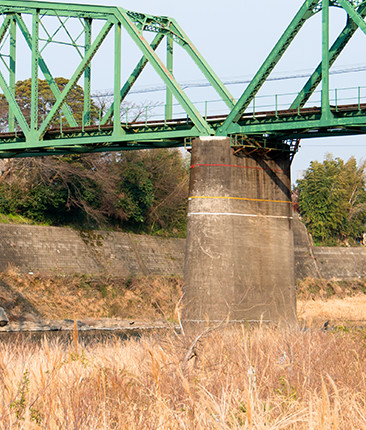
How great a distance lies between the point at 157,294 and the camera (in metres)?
45.9

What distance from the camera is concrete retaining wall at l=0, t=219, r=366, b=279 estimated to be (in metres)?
43.4

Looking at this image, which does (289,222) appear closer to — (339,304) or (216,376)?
(339,304)

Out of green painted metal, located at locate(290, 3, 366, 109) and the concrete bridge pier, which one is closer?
the concrete bridge pier

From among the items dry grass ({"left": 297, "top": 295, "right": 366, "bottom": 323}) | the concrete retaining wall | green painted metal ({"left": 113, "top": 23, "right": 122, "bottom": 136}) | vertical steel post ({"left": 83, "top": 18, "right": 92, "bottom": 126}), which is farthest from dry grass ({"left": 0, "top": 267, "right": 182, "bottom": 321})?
green painted metal ({"left": 113, "top": 23, "right": 122, "bottom": 136})

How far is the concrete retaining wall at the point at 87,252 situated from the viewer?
43.4 m

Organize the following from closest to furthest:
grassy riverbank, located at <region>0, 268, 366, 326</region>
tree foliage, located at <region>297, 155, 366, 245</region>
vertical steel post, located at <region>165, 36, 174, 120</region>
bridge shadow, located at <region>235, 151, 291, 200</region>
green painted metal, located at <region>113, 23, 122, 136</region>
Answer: bridge shadow, located at <region>235, 151, 291, 200</region> → green painted metal, located at <region>113, 23, 122, 136</region> → vertical steel post, located at <region>165, 36, 174, 120</region> → grassy riverbank, located at <region>0, 268, 366, 326</region> → tree foliage, located at <region>297, 155, 366, 245</region>

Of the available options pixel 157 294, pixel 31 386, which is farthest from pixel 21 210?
pixel 31 386

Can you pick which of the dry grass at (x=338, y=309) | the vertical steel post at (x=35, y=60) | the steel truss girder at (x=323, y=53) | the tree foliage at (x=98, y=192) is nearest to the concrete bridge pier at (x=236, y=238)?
the steel truss girder at (x=323, y=53)

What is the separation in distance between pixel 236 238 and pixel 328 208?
52.3 metres

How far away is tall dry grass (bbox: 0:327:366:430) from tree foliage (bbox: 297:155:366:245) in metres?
66.4

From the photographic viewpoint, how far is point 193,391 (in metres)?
8.95

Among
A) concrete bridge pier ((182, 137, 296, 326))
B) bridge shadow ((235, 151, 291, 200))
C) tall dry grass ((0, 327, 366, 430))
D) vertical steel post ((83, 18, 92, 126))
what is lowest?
tall dry grass ((0, 327, 366, 430))

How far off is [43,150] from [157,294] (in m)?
13.3

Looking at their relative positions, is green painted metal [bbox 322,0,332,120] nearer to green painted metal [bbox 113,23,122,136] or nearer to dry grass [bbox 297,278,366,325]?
green painted metal [bbox 113,23,122,136]
